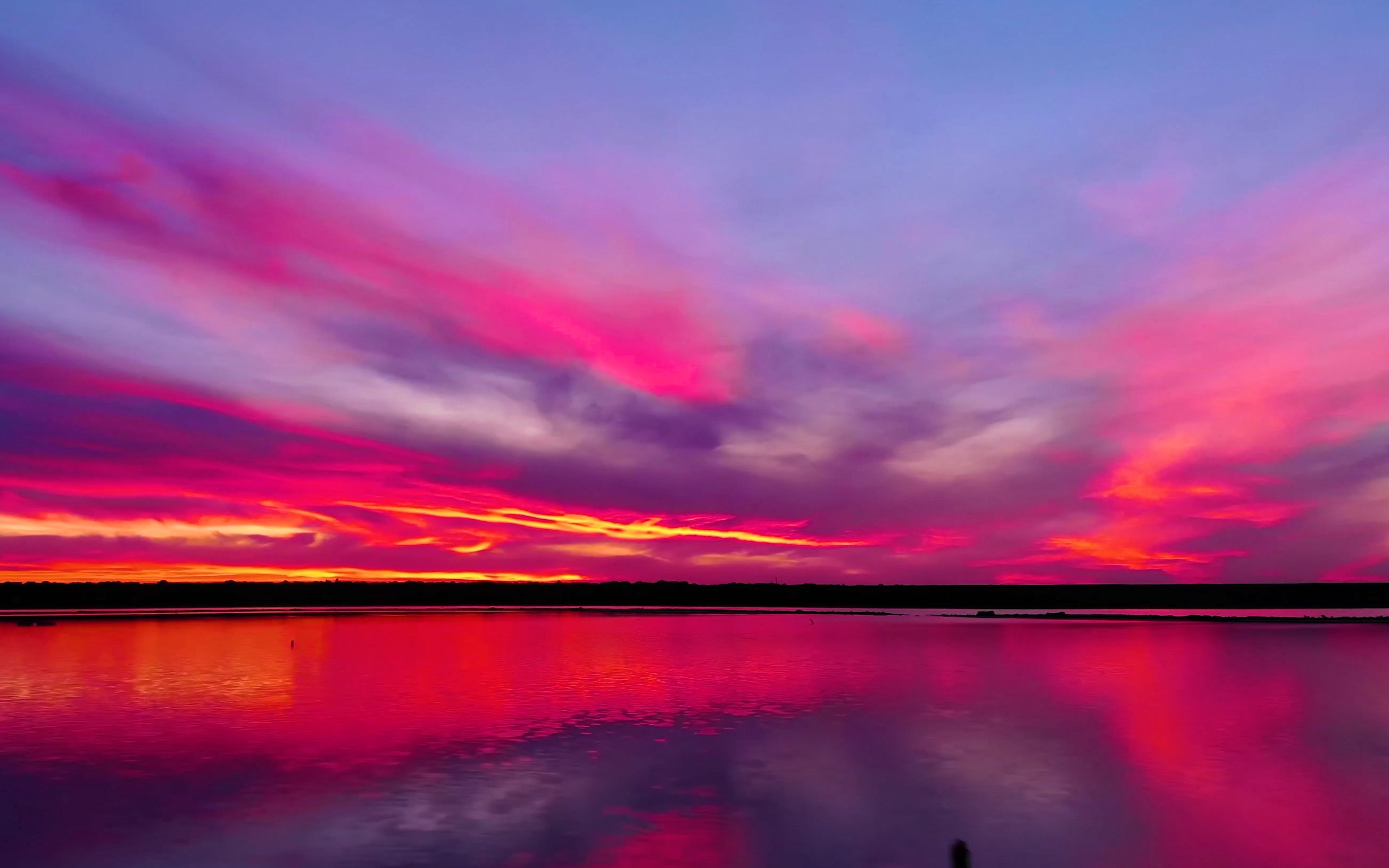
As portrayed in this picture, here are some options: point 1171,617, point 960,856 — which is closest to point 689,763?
point 960,856

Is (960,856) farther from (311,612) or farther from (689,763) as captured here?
(311,612)

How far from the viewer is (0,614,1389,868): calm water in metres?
21.7

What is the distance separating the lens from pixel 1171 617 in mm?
145750

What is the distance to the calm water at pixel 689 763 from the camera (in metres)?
21.7

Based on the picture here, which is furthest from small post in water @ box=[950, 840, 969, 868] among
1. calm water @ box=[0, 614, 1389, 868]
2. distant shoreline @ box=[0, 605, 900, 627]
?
distant shoreline @ box=[0, 605, 900, 627]

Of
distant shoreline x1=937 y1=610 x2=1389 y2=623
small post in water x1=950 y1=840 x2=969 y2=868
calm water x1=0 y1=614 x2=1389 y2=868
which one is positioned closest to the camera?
small post in water x1=950 y1=840 x2=969 y2=868

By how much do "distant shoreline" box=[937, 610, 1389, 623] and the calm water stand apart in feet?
255

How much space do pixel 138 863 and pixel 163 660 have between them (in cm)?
5114

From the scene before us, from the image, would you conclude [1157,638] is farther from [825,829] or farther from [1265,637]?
[825,829]

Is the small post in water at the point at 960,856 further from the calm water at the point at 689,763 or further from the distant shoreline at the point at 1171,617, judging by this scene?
the distant shoreline at the point at 1171,617

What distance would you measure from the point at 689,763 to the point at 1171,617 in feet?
447

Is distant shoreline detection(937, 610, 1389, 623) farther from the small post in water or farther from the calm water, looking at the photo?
the small post in water

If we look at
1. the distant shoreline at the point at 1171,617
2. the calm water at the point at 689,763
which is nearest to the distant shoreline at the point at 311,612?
the distant shoreline at the point at 1171,617

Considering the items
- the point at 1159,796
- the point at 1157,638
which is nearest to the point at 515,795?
the point at 1159,796
